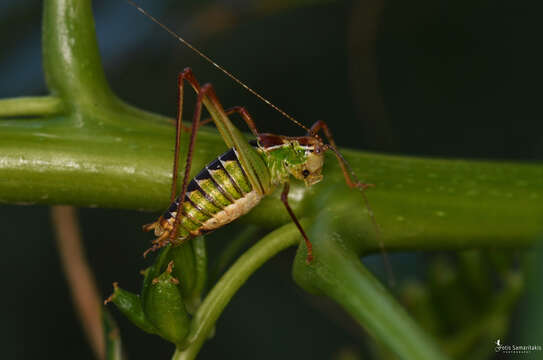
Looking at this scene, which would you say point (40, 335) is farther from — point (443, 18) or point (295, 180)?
point (443, 18)

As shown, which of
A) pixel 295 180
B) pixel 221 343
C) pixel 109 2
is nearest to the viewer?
pixel 295 180

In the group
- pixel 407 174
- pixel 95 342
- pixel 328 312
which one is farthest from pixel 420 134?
pixel 95 342

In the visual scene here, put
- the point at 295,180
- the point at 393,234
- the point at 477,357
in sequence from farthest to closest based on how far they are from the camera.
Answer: the point at 477,357, the point at 295,180, the point at 393,234

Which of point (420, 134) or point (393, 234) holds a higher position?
point (420, 134)

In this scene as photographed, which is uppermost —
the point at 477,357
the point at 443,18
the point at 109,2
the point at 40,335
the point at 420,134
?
the point at 443,18

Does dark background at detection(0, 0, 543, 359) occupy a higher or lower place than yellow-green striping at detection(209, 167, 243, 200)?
higher

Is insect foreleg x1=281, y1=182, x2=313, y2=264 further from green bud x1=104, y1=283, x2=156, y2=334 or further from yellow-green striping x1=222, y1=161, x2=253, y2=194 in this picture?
green bud x1=104, y1=283, x2=156, y2=334

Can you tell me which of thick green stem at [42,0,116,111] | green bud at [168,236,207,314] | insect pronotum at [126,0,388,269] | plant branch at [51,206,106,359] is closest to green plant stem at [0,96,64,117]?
thick green stem at [42,0,116,111]
